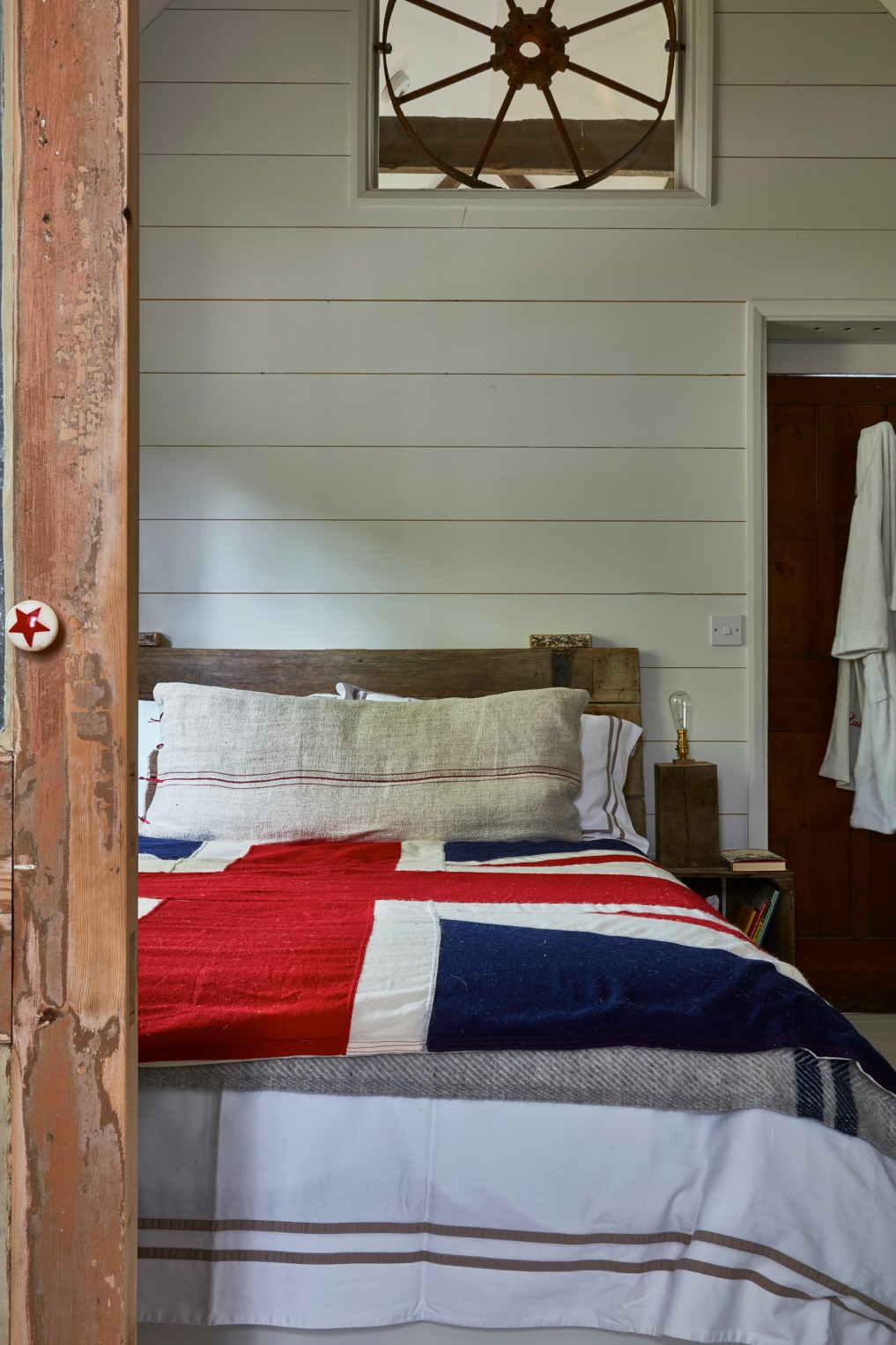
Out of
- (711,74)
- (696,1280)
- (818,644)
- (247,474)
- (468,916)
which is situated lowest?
(696,1280)

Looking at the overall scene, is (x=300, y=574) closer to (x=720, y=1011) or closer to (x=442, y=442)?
(x=442, y=442)

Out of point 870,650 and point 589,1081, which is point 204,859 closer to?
point 589,1081

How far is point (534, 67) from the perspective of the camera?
2754mm

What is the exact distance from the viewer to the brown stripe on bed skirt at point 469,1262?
3.78 feet

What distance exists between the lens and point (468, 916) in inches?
61.8

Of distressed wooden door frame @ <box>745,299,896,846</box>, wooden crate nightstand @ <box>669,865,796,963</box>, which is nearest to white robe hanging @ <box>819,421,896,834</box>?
distressed wooden door frame @ <box>745,299,896,846</box>

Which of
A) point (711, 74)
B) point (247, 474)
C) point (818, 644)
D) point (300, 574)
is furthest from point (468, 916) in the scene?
point (711, 74)

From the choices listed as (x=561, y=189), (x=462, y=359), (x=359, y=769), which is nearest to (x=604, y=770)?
(x=359, y=769)

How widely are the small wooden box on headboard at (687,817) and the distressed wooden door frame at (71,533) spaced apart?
202 centimetres

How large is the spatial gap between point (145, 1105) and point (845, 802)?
253 cm

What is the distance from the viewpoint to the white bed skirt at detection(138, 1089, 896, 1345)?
115cm

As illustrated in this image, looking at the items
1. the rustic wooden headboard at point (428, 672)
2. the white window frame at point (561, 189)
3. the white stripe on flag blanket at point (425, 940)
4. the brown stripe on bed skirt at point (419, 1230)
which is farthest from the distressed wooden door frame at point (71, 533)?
the white window frame at point (561, 189)

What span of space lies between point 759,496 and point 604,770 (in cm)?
96

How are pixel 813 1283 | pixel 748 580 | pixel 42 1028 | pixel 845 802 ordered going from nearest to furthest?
pixel 42 1028 → pixel 813 1283 → pixel 748 580 → pixel 845 802
